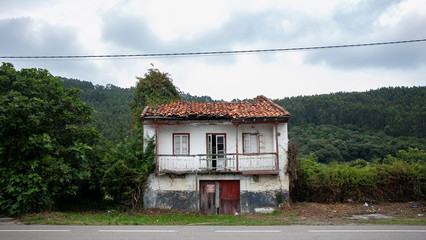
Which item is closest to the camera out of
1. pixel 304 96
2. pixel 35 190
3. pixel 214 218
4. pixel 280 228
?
pixel 280 228

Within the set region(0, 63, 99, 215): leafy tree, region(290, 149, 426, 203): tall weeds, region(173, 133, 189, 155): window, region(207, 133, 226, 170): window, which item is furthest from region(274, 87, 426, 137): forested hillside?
region(0, 63, 99, 215): leafy tree

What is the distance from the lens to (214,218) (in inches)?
535

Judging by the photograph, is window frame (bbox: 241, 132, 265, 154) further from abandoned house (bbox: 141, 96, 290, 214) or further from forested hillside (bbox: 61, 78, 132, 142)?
forested hillside (bbox: 61, 78, 132, 142)

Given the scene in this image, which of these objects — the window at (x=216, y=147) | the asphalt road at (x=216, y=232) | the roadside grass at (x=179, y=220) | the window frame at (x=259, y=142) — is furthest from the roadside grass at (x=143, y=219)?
the window frame at (x=259, y=142)

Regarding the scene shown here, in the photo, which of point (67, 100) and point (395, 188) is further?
point (395, 188)

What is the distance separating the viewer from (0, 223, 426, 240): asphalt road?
8773mm

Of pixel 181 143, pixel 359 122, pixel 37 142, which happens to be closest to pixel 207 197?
pixel 181 143

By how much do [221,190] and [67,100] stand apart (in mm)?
9047

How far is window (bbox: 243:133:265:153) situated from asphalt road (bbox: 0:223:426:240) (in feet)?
19.8

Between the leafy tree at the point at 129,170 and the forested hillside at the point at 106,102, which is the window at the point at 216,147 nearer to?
the leafy tree at the point at 129,170

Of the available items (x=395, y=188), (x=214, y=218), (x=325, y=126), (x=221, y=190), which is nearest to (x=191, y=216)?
(x=214, y=218)

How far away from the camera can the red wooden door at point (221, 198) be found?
15797 millimetres

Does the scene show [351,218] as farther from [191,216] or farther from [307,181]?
[191,216]

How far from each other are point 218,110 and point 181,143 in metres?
2.75
